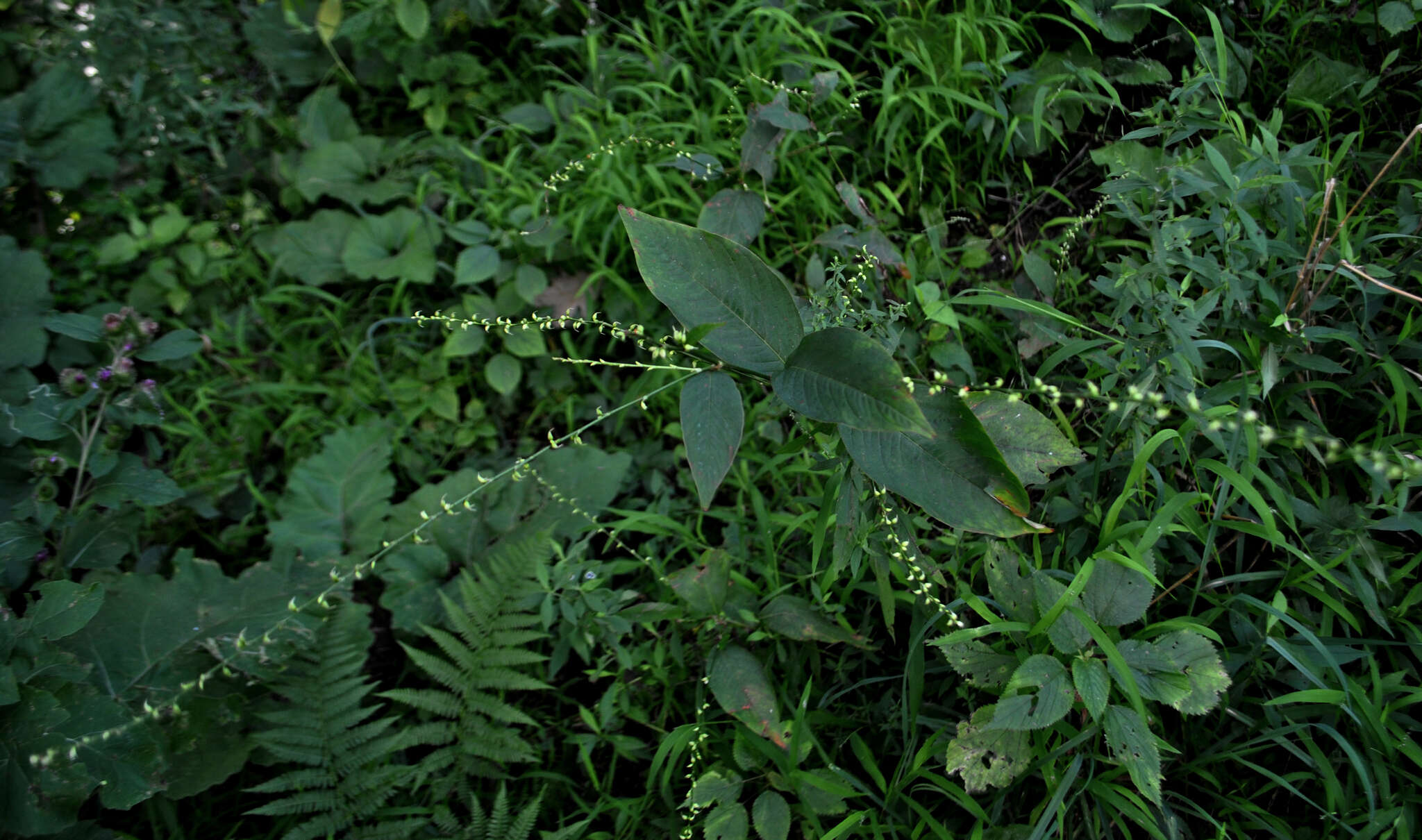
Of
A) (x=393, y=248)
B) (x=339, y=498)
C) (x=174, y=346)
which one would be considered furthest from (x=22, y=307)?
(x=339, y=498)

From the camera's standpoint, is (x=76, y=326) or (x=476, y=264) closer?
(x=76, y=326)

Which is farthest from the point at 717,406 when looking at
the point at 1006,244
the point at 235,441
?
the point at 235,441

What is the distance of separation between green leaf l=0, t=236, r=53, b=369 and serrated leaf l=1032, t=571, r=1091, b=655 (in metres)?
2.67

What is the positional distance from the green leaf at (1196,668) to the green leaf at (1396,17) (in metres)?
1.43

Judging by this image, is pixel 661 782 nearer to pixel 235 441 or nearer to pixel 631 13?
pixel 235 441

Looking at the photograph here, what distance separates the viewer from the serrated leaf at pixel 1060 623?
4.13 feet

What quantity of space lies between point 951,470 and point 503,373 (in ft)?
4.92

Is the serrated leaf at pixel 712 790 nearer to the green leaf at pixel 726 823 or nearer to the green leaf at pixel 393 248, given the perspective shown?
the green leaf at pixel 726 823

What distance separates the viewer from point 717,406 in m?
A: 1.13

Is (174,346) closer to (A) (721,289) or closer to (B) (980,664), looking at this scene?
(A) (721,289)

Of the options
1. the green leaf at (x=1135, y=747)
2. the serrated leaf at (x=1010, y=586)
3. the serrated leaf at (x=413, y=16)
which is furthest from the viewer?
the serrated leaf at (x=413, y=16)

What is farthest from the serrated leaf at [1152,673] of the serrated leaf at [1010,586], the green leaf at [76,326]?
the green leaf at [76,326]

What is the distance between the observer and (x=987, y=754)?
130 centimetres

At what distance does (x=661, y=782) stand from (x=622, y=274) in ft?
4.62
